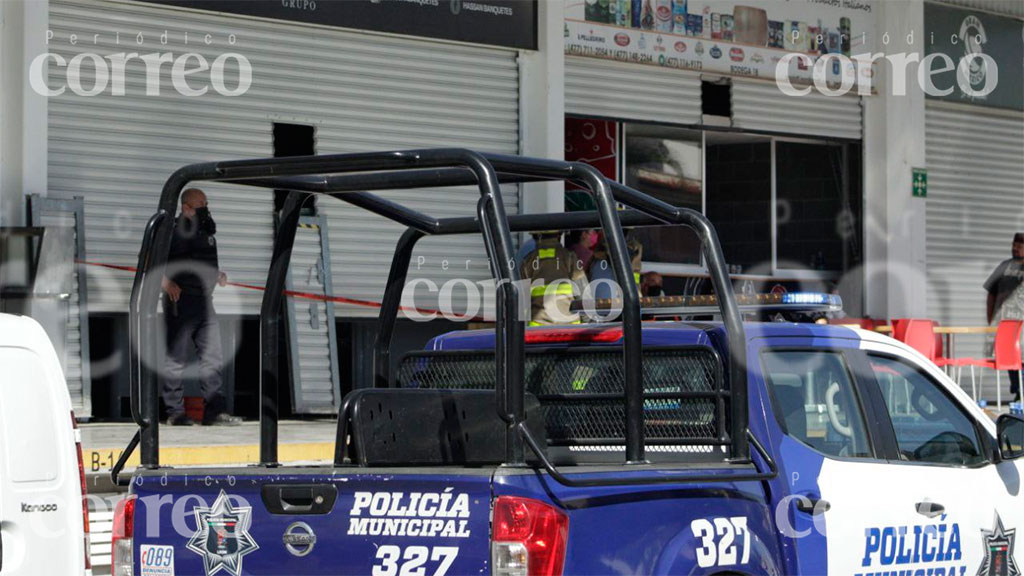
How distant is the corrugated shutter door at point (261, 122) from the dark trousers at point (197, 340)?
2.24ft

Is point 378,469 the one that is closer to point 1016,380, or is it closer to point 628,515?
point 628,515

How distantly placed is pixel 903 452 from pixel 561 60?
1080 cm

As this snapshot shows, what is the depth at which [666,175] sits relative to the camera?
60.3 ft

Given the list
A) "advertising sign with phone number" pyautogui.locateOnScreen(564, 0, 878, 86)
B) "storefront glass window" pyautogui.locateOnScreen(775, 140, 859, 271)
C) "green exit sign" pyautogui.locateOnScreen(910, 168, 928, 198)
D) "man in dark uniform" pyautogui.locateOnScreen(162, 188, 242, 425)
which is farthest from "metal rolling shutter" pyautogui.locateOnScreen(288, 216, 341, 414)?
"green exit sign" pyautogui.locateOnScreen(910, 168, 928, 198)

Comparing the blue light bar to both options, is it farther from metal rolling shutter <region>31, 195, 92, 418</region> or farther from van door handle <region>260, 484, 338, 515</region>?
metal rolling shutter <region>31, 195, 92, 418</region>

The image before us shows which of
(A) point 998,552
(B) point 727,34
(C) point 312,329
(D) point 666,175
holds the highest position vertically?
(B) point 727,34

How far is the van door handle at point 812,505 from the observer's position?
18.5 ft

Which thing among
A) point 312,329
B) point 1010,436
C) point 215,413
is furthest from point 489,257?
point 312,329

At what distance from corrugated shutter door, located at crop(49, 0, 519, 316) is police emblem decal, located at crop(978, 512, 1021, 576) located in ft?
29.7

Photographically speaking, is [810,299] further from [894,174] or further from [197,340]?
[894,174]

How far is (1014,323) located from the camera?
52.7 feet

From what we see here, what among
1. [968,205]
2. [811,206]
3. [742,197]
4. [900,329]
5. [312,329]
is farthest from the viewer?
[968,205]

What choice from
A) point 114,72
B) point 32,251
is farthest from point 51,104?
point 32,251

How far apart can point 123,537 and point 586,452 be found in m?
1.81
